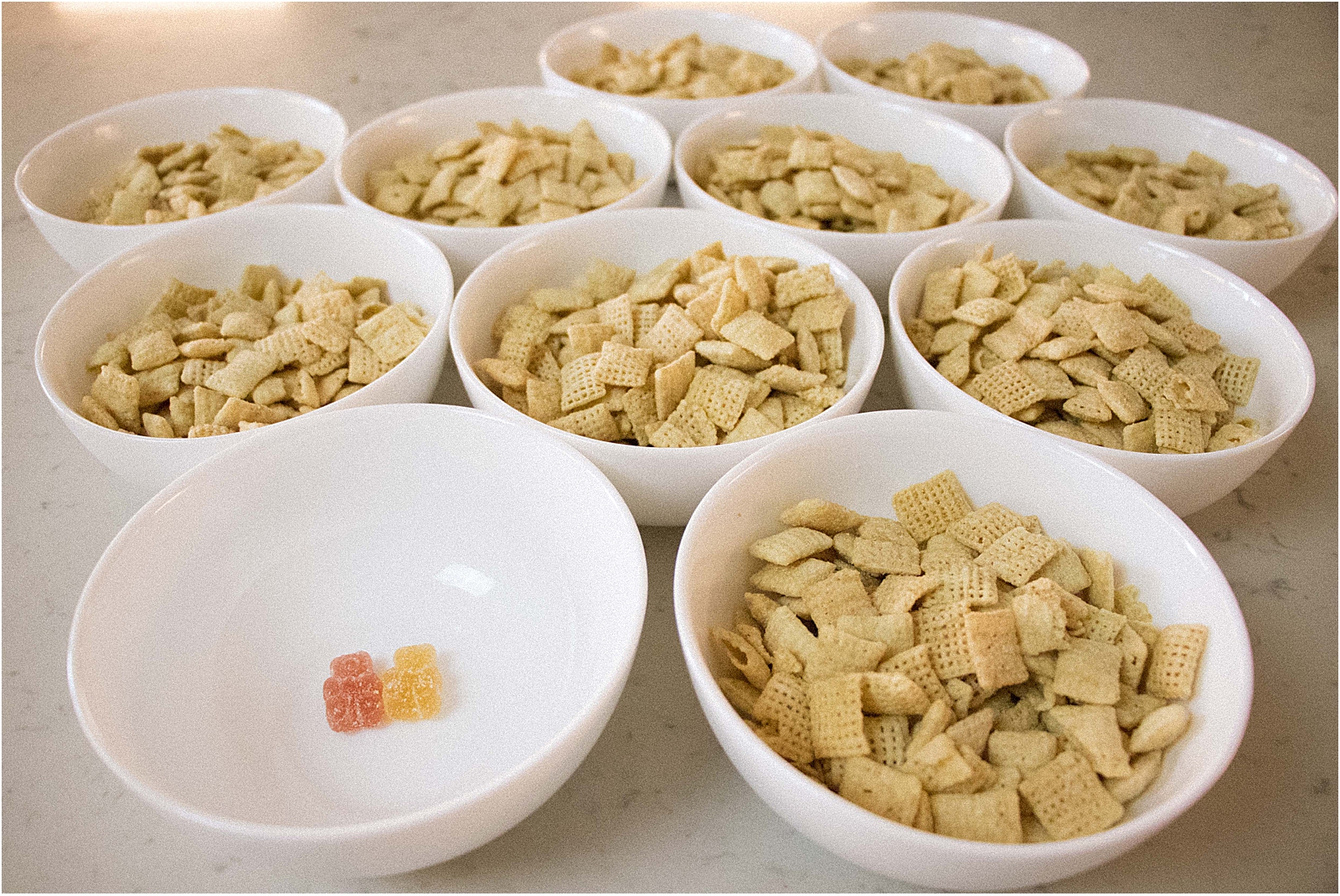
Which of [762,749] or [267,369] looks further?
[267,369]

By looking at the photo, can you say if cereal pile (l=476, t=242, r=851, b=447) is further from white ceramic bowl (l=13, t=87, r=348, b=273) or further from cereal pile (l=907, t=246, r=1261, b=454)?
white ceramic bowl (l=13, t=87, r=348, b=273)

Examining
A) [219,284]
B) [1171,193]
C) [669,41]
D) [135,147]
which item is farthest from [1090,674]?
[135,147]

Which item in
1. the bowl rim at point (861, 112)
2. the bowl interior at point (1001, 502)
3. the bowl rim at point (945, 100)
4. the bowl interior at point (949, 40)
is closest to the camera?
the bowl interior at point (1001, 502)

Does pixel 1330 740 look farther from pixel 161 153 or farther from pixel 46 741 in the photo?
pixel 161 153

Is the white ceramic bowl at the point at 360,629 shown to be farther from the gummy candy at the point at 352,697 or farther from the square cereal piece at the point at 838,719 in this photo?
the square cereal piece at the point at 838,719

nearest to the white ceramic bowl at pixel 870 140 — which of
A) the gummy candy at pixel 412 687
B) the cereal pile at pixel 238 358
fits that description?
the cereal pile at pixel 238 358

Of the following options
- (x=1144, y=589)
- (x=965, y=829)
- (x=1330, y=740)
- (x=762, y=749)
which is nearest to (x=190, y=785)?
(x=762, y=749)
